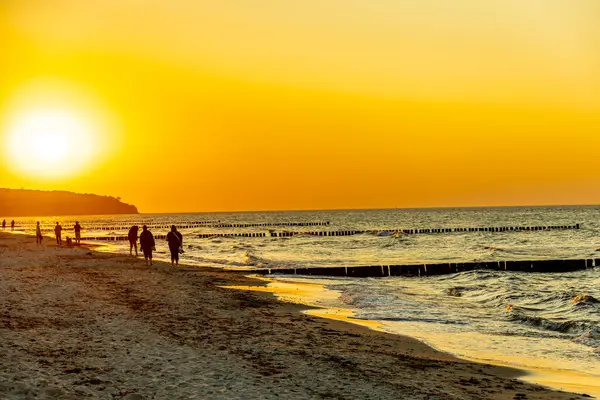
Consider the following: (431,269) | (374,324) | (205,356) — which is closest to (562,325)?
(374,324)

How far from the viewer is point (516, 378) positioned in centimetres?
1138

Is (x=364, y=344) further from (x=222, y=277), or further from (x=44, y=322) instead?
(x=222, y=277)

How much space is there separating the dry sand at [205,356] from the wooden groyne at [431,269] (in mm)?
16073

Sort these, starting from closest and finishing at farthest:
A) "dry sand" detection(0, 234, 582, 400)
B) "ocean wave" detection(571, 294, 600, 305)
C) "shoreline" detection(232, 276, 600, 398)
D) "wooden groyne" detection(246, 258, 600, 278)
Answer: "dry sand" detection(0, 234, 582, 400)
"shoreline" detection(232, 276, 600, 398)
"ocean wave" detection(571, 294, 600, 305)
"wooden groyne" detection(246, 258, 600, 278)

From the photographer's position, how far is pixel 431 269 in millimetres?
37219

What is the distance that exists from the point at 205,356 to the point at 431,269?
1091 inches

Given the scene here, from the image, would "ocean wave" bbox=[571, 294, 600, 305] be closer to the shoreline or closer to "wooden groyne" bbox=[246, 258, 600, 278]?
the shoreline

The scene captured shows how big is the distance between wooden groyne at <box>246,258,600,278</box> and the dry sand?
52.7 feet

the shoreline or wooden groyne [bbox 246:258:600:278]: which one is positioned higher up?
wooden groyne [bbox 246:258:600:278]

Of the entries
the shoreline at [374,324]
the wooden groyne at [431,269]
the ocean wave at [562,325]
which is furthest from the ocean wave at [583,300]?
the wooden groyne at [431,269]

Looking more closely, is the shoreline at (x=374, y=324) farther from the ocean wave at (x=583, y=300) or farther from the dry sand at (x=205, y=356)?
the ocean wave at (x=583, y=300)

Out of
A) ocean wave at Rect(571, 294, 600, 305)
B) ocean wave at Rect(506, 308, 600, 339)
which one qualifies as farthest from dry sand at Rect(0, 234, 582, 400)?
ocean wave at Rect(571, 294, 600, 305)

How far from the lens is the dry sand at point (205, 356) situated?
929 cm

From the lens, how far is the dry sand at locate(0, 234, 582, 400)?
30.5 ft
